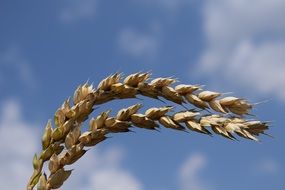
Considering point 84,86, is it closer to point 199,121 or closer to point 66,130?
point 66,130

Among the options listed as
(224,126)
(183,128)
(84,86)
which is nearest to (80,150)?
(84,86)

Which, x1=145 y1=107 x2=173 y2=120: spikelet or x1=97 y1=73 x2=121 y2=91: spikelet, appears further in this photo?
x1=97 y1=73 x2=121 y2=91: spikelet

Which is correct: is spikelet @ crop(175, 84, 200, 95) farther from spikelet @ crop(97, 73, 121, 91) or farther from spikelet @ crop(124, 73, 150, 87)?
spikelet @ crop(97, 73, 121, 91)

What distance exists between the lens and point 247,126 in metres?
2.22

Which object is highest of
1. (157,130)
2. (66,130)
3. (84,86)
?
(84,86)

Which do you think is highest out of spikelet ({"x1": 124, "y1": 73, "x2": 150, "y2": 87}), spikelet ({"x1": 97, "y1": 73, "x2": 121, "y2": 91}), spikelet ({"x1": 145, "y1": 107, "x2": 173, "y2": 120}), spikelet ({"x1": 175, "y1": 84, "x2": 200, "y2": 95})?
spikelet ({"x1": 97, "y1": 73, "x2": 121, "y2": 91})

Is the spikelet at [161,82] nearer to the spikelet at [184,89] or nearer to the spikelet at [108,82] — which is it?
the spikelet at [184,89]

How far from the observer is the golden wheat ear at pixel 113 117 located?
235 cm

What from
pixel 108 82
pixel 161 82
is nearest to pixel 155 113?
pixel 161 82

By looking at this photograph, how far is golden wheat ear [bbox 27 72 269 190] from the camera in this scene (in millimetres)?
2346

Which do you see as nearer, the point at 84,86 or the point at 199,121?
the point at 199,121

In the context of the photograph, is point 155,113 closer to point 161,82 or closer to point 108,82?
point 161,82

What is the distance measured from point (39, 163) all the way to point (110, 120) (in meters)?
0.38

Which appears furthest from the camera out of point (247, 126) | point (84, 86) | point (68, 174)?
point (84, 86)
